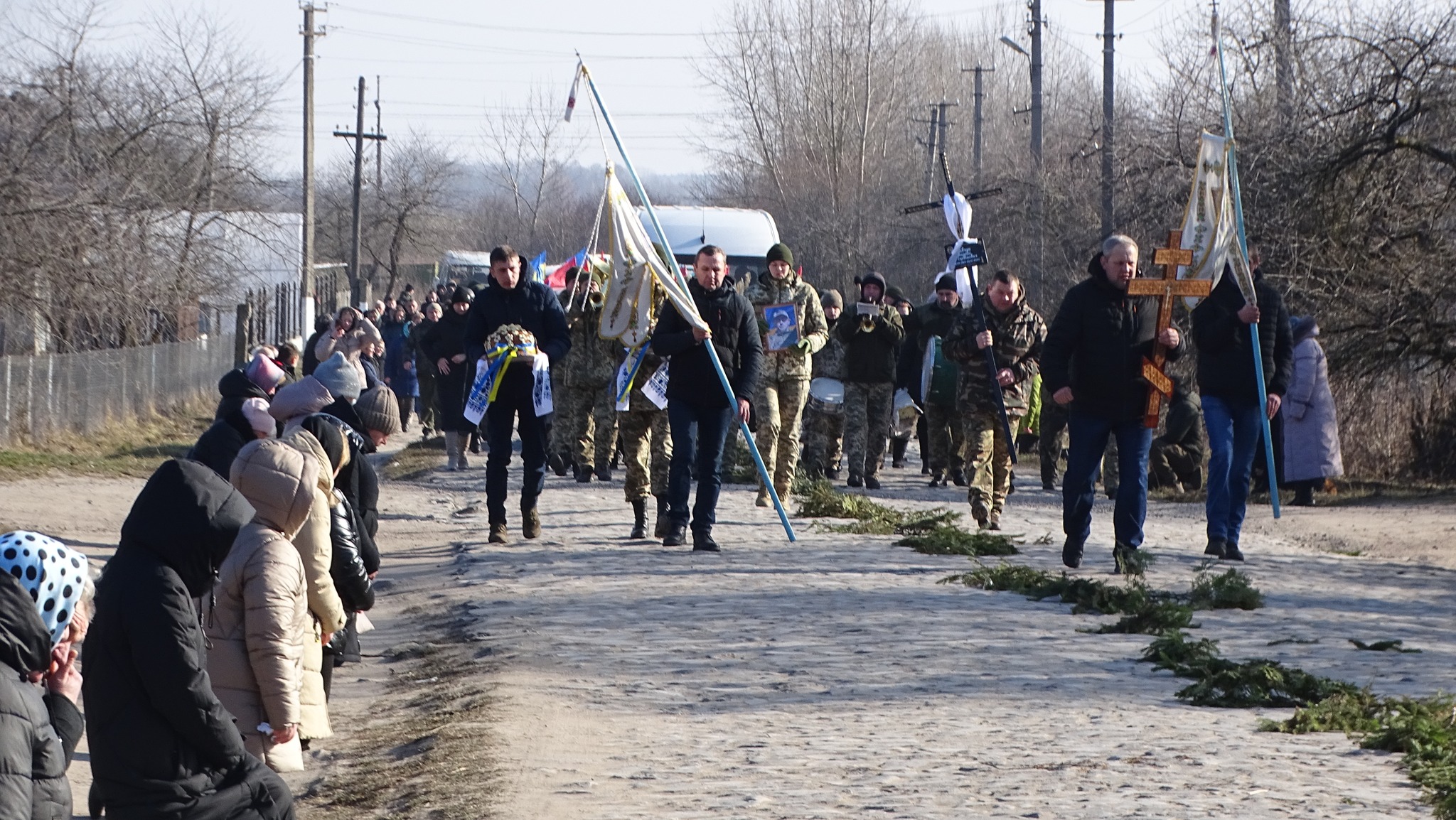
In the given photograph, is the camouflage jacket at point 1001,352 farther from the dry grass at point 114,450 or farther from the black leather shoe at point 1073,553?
the dry grass at point 114,450

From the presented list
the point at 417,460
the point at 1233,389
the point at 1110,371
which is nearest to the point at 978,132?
the point at 417,460

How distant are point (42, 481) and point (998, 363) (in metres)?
10.0

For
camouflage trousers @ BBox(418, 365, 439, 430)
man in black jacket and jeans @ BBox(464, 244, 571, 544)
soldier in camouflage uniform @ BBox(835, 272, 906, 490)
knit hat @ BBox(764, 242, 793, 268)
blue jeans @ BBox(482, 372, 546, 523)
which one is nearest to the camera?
blue jeans @ BBox(482, 372, 546, 523)

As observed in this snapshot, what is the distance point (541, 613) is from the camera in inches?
387

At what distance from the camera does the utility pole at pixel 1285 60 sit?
2150 cm

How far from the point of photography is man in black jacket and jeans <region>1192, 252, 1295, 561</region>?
38.9ft

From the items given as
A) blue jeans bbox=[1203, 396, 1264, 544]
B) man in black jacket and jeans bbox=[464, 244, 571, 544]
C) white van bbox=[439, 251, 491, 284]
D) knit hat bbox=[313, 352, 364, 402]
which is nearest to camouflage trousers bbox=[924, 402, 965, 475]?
man in black jacket and jeans bbox=[464, 244, 571, 544]

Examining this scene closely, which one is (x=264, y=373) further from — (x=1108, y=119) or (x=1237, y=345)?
(x=1108, y=119)

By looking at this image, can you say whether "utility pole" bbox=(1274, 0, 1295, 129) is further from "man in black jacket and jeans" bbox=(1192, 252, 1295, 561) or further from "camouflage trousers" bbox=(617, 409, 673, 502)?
"camouflage trousers" bbox=(617, 409, 673, 502)

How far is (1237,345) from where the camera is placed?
11875mm

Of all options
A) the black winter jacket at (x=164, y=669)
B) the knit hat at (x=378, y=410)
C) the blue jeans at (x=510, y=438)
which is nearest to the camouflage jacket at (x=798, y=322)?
the blue jeans at (x=510, y=438)

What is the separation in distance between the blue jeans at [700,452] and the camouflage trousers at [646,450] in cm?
106

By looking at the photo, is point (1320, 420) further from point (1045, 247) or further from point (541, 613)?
point (1045, 247)

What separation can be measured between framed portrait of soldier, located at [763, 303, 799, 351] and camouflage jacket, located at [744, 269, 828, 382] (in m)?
0.02
